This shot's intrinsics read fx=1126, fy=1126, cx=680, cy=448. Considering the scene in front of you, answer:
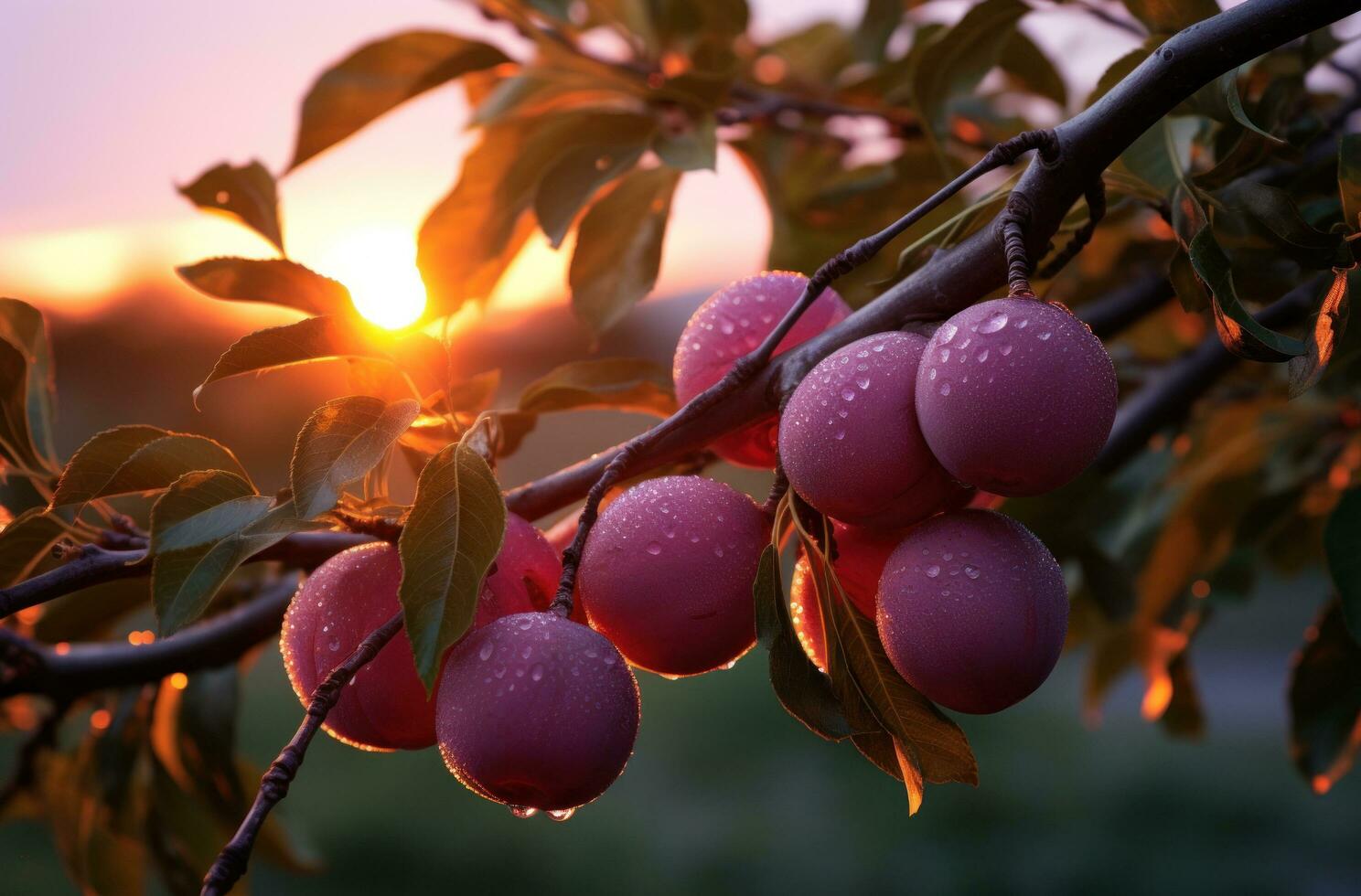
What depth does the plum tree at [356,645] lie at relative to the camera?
0.49 metres

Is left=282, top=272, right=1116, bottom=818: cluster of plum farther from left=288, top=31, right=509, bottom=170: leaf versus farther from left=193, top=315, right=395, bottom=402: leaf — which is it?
left=288, top=31, right=509, bottom=170: leaf

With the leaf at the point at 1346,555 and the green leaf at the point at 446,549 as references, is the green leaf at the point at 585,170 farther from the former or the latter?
the leaf at the point at 1346,555

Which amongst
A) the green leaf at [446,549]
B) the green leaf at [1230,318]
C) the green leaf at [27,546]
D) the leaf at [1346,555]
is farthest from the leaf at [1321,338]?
the green leaf at [27,546]

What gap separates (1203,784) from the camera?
294cm

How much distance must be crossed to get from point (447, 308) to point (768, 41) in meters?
0.75

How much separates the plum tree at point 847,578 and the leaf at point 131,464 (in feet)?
0.86

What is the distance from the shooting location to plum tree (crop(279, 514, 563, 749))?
49cm

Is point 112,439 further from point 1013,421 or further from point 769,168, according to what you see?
point 769,168

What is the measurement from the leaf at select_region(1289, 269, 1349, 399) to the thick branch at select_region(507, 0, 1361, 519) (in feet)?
0.36

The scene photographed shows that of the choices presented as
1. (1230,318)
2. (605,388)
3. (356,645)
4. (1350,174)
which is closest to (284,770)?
(356,645)

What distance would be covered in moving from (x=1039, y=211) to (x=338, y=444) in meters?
0.32

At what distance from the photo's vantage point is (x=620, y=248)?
0.77 metres

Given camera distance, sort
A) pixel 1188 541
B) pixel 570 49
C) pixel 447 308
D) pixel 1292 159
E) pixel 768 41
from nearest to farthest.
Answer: pixel 1292 159 → pixel 447 308 → pixel 570 49 → pixel 1188 541 → pixel 768 41

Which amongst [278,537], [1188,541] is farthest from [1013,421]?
[1188,541]
